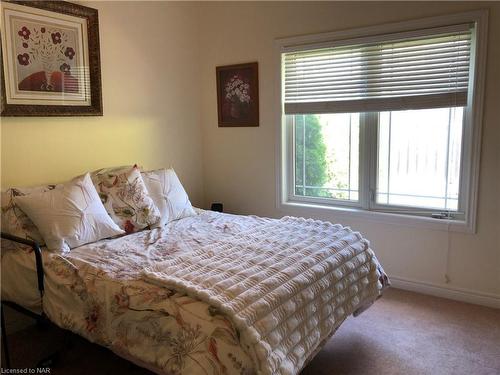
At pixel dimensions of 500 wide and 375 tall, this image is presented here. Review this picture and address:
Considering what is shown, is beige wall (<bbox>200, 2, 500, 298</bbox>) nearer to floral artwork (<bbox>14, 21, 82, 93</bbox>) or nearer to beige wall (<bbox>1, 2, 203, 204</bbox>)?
beige wall (<bbox>1, 2, 203, 204</bbox>)

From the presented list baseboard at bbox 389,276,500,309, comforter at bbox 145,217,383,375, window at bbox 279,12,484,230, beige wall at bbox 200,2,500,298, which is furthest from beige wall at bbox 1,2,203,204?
baseboard at bbox 389,276,500,309

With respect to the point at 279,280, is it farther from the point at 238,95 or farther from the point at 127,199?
the point at 238,95

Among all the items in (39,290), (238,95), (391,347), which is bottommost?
(391,347)

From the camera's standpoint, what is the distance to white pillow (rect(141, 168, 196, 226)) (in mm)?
3088

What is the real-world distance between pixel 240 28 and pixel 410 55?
5.01 feet

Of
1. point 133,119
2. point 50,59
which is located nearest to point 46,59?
point 50,59

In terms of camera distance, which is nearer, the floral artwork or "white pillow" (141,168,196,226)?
the floral artwork

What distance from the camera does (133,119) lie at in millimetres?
3535

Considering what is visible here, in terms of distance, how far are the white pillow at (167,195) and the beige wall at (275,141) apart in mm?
892

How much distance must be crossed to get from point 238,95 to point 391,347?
2.46m

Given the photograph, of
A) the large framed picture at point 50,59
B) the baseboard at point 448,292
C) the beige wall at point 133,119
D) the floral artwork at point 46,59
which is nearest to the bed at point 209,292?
the beige wall at point 133,119

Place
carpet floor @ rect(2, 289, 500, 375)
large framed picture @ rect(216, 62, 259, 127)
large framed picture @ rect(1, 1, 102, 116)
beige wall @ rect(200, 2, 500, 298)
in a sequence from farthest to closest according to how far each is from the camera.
A: large framed picture @ rect(216, 62, 259, 127) < beige wall @ rect(200, 2, 500, 298) < large framed picture @ rect(1, 1, 102, 116) < carpet floor @ rect(2, 289, 500, 375)

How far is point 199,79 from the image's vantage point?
4152mm

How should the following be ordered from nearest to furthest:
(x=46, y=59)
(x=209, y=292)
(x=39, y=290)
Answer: (x=209, y=292)
(x=39, y=290)
(x=46, y=59)
